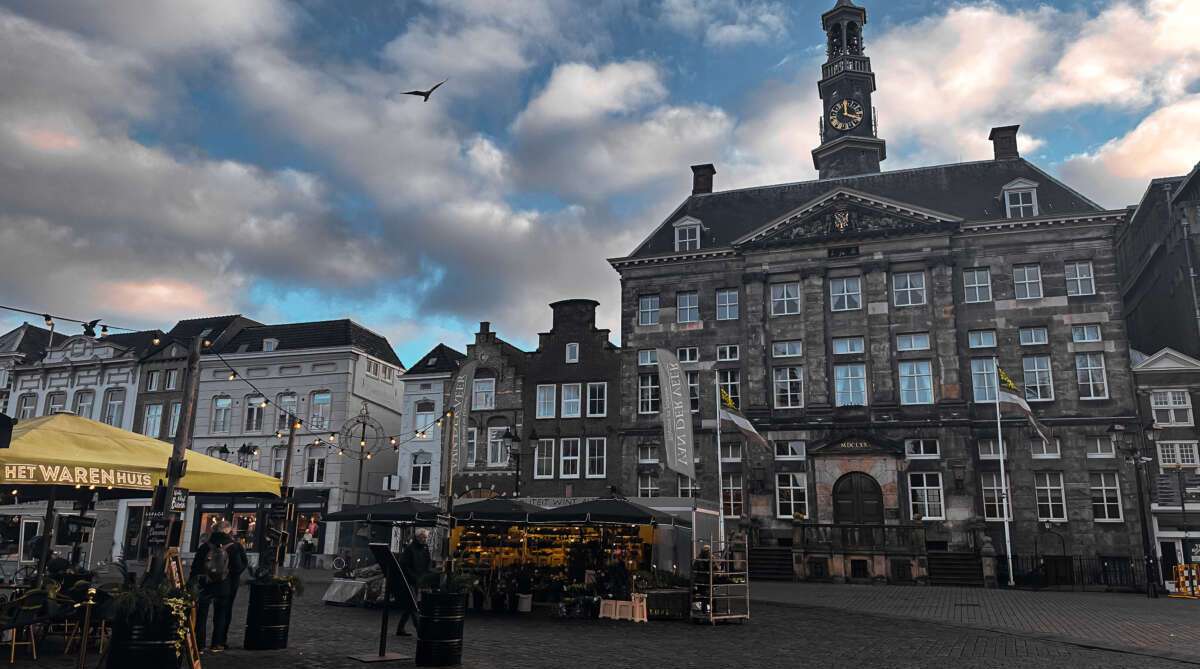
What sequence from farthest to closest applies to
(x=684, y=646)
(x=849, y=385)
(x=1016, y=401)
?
(x=849, y=385) → (x=1016, y=401) → (x=684, y=646)

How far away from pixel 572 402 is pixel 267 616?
97.9 ft

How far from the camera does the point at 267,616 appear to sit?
39.9ft

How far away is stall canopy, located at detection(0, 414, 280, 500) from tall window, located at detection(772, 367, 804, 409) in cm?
2720

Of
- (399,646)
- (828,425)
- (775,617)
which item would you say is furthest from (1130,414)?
(399,646)

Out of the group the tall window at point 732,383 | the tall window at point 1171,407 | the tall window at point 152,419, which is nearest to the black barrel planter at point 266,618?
the tall window at point 732,383

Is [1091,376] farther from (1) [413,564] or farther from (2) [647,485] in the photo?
(1) [413,564]

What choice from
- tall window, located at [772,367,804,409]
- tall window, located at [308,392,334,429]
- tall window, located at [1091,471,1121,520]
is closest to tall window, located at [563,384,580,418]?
tall window, located at [772,367,804,409]

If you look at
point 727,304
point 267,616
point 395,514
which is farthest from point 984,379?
point 267,616

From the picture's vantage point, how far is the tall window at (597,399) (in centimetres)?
4131

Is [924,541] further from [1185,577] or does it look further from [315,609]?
[315,609]

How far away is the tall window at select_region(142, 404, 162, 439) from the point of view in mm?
49344

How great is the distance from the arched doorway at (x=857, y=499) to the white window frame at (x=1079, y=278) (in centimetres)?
1170

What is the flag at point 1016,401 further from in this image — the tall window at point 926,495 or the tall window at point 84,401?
the tall window at point 84,401

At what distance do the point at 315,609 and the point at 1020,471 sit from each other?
28.1m
